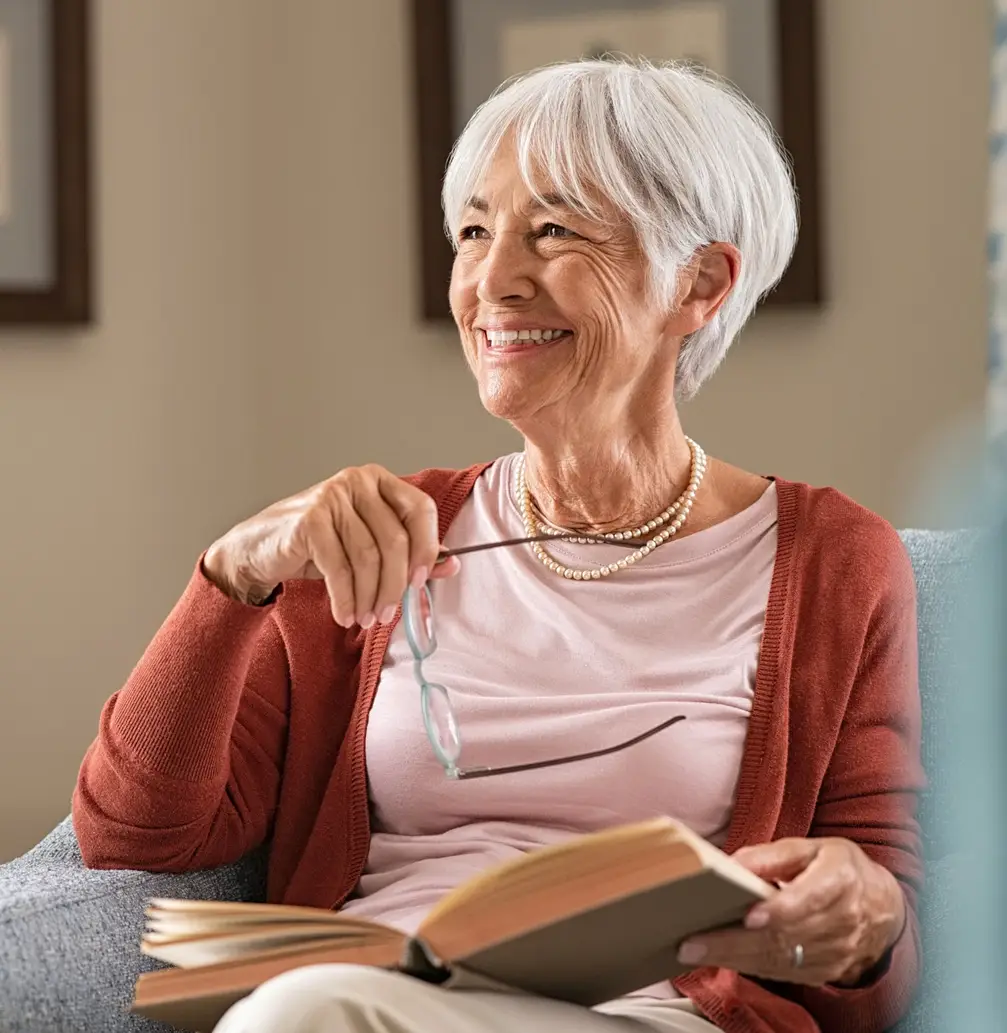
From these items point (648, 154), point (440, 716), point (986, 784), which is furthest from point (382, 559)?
point (986, 784)

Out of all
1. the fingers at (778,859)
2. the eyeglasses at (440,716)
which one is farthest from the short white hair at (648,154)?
the fingers at (778,859)

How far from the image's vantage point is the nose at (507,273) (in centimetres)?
152

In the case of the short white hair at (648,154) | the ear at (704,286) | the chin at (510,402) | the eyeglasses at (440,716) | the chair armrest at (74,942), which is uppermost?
the short white hair at (648,154)

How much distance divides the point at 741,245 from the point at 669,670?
474mm

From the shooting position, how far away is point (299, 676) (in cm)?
148

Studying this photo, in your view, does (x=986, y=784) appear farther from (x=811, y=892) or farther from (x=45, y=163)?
Answer: (x=45, y=163)

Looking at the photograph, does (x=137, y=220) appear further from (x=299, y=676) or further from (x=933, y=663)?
(x=933, y=663)

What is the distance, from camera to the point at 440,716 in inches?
52.7

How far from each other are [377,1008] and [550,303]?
0.76 meters

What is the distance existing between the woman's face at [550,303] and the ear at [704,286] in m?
0.07

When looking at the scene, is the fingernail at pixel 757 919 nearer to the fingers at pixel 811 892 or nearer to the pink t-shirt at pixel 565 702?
the fingers at pixel 811 892

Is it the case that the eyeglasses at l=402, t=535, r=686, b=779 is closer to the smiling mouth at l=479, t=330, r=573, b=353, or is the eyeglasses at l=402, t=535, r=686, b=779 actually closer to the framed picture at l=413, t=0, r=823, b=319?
the smiling mouth at l=479, t=330, r=573, b=353

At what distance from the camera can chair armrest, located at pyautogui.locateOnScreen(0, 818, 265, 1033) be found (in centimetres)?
120

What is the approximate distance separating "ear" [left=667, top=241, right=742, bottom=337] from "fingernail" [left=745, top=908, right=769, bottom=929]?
2.47 feet
